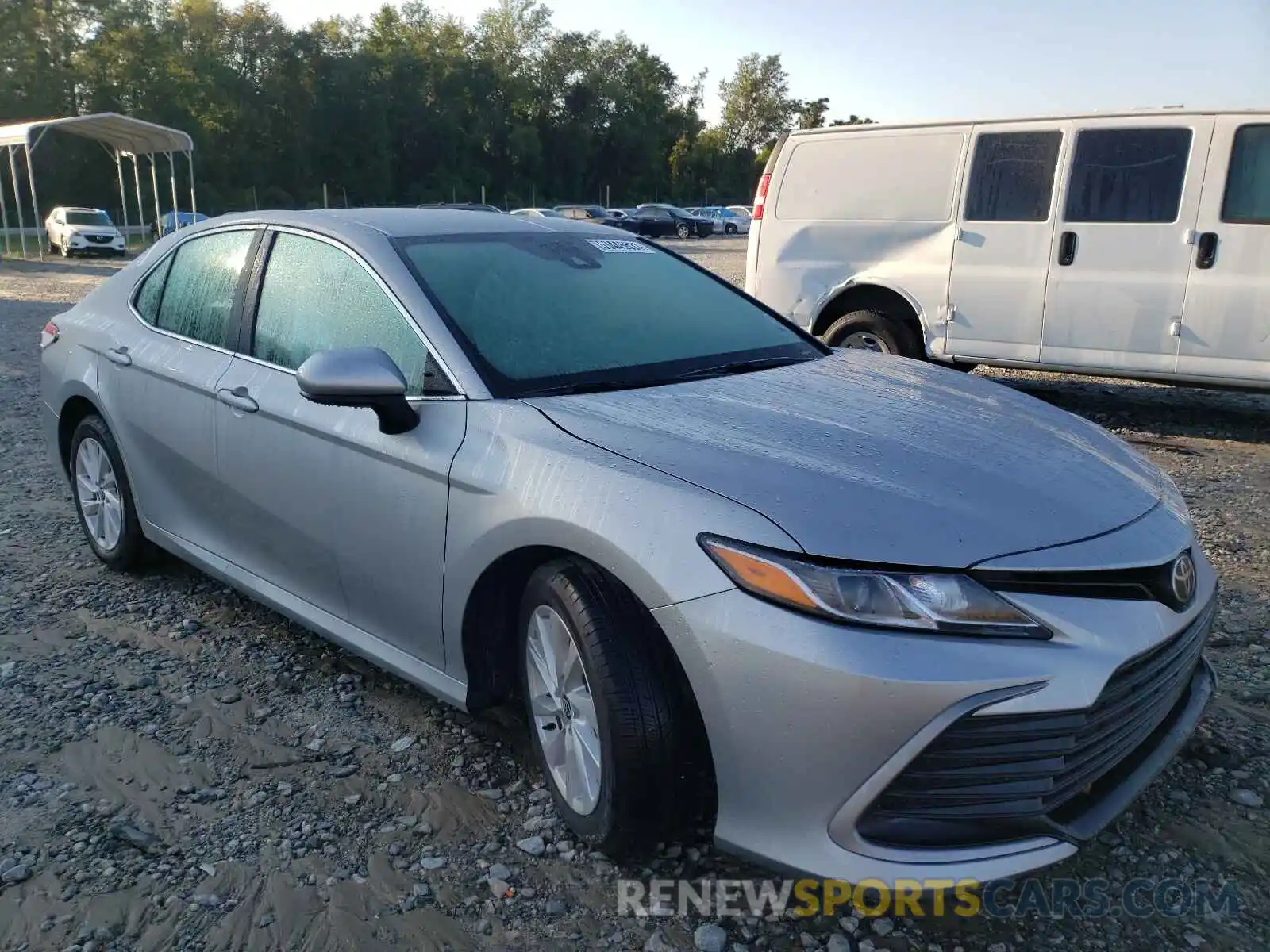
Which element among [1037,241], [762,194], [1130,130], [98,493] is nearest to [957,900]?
[98,493]

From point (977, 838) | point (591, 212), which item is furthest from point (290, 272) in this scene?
point (591, 212)

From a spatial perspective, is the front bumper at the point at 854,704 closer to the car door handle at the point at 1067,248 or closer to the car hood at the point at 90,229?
the car door handle at the point at 1067,248

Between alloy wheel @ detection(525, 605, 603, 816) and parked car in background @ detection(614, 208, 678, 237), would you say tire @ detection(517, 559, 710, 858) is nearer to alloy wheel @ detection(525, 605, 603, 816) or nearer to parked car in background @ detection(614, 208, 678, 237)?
alloy wheel @ detection(525, 605, 603, 816)

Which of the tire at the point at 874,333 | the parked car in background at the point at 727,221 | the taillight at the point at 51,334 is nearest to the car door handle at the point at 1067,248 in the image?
the tire at the point at 874,333

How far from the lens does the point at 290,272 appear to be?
137 inches

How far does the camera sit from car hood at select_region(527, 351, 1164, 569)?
215cm

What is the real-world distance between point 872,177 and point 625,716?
20.5ft

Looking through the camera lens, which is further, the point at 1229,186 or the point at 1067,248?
the point at 1067,248

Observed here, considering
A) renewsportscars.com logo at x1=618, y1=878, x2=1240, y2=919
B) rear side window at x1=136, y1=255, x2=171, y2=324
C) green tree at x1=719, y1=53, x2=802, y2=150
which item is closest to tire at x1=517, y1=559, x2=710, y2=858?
renewsportscars.com logo at x1=618, y1=878, x2=1240, y2=919

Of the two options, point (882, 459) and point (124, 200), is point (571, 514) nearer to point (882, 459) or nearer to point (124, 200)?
point (882, 459)

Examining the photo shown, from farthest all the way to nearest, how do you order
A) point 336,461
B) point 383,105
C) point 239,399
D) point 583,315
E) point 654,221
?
1. point 383,105
2. point 654,221
3. point 239,399
4. point 583,315
5. point 336,461

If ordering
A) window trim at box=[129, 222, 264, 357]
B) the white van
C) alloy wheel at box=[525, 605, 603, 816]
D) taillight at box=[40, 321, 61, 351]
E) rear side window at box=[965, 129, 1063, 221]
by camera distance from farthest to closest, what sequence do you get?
1. rear side window at box=[965, 129, 1063, 221]
2. the white van
3. taillight at box=[40, 321, 61, 351]
4. window trim at box=[129, 222, 264, 357]
5. alloy wheel at box=[525, 605, 603, 816]

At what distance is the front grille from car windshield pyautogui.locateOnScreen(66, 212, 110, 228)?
32.5m

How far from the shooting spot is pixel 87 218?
29.7 meters
